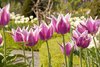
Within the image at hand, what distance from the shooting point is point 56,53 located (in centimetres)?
698

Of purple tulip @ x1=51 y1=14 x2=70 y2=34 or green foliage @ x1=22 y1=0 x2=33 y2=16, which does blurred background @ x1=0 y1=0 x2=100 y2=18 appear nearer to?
green foliage @ x1=22 y1=0 x2=33 y2=16

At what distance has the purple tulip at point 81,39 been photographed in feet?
6.81

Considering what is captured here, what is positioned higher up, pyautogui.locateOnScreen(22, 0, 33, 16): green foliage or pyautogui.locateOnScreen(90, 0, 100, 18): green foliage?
pyautogui.locateOnScreen(22, 0, 33, 16): green foliage

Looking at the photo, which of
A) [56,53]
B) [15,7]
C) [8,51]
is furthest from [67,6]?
[8,51]

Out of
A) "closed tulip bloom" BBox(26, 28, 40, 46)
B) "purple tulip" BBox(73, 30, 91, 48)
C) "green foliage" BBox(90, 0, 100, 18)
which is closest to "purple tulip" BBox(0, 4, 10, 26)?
"closed tulip bloom" BBox(26, 28, 40, 46)

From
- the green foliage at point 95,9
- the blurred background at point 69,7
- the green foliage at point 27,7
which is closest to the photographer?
the green foliage at point 95,9

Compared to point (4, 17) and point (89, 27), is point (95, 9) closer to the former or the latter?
point (89, 27)

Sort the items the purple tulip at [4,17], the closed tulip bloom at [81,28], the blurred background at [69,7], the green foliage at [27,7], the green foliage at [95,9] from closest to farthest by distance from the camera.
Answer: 1. the purple tulip at [4,17]
2. the closed tulip bloom at [81,28]
3. the green foliage at [95,9]
4. the blurred background at [69,7]
5. the green foliage at [27,7]

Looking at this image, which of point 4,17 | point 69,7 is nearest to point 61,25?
point 4,17

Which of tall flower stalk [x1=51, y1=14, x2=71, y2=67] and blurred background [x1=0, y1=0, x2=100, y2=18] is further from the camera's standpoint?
blurred background [x1=0, y1=0, x2=100, y2=18]

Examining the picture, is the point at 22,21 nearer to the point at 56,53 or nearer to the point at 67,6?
the point at 56,53

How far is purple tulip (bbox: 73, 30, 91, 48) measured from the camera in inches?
81.7

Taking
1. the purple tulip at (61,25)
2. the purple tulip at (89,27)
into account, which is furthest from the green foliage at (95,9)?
the purple tulip at (61,25)

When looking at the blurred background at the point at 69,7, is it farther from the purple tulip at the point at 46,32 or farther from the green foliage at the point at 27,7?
the purple tulip at the point at 46,32
